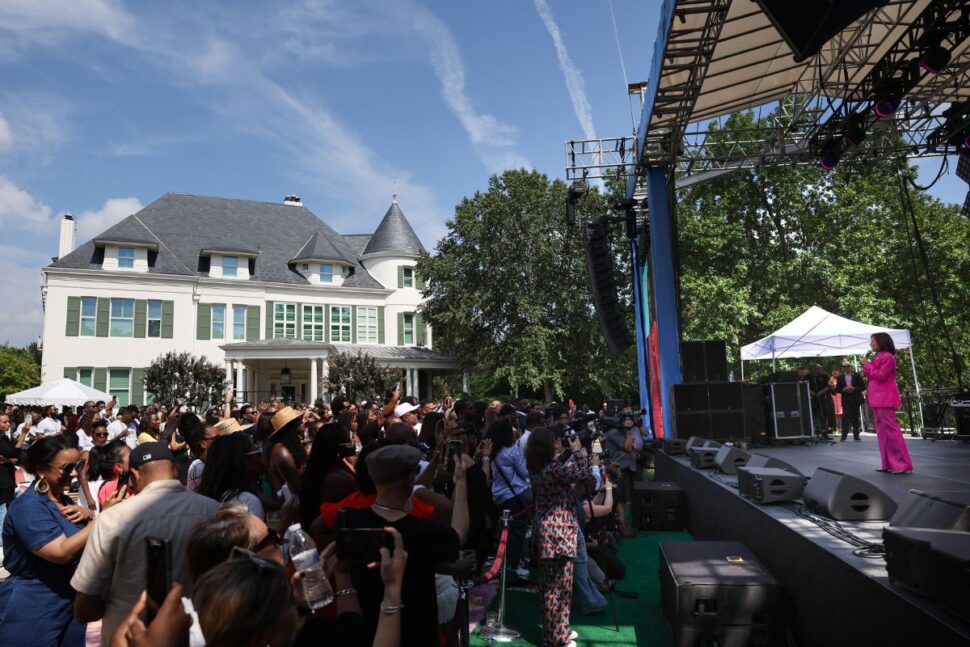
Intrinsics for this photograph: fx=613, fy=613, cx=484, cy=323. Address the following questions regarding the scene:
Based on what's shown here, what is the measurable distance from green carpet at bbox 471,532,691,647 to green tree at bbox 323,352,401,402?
22123 mm

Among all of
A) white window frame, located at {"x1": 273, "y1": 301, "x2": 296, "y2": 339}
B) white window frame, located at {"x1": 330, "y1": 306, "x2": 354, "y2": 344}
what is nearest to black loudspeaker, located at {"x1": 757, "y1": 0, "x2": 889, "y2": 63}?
white window frame, located at {"x1": 273, "y1": 301, "x2": 296, "y2": 339}

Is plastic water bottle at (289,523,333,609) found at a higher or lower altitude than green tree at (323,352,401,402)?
lower

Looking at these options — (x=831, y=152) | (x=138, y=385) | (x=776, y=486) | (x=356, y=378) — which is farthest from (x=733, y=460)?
(x=138, y=385)

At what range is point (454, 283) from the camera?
104 ft

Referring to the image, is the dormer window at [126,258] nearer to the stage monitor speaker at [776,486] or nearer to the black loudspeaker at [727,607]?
the stage monitor speaker at [776,486]

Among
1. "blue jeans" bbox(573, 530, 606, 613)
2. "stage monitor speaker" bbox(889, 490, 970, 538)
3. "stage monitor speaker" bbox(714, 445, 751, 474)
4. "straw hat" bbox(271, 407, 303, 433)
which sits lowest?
"blue jeans" bbox(573, 530, 606, 613)

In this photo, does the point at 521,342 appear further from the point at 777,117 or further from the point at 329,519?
the point at 329,519

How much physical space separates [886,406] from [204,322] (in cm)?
2893

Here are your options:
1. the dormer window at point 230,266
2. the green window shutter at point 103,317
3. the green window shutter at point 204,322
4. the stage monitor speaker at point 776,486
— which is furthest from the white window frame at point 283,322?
the stage monitor speaker at point 776,486

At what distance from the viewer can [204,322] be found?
1168 inches

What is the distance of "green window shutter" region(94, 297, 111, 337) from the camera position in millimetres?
27375

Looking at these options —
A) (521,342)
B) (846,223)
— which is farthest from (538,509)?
(846,223)

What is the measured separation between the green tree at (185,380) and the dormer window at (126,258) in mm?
4933

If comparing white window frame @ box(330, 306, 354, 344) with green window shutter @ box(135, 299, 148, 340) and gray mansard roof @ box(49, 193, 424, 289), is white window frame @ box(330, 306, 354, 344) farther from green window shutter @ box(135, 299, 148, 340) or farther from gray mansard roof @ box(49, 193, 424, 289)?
green window shutter @ box(135, 299, 148, 340)
